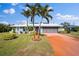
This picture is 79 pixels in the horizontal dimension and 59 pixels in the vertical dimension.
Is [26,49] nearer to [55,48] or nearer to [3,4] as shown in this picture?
[55,48]

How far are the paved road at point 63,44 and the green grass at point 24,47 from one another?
16 centimetres

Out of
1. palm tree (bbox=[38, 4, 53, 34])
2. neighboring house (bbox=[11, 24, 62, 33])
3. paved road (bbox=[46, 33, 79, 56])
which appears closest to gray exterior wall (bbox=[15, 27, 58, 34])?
neighboring house (bbox=[11, 24, 62, 33])

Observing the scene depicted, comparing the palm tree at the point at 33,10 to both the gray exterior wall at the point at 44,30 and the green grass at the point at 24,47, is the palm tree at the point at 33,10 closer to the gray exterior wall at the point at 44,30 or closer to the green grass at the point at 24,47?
the gray exterior wall at the point at 44,30

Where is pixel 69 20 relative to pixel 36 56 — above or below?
above

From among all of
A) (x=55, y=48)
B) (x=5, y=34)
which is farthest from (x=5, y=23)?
(x=55, y=48)

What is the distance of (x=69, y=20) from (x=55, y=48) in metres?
0.86

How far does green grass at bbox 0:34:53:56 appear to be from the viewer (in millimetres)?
7605

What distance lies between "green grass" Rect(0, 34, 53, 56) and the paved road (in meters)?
0.16

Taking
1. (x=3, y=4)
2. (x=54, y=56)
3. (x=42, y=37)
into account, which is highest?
(x=3, y=4)

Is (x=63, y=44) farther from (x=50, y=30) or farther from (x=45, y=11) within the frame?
(x=45, y=11)

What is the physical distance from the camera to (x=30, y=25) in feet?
25.3

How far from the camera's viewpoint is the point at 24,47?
7664 mm

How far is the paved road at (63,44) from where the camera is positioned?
299 inches

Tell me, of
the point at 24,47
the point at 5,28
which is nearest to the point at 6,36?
the point at 5,28
